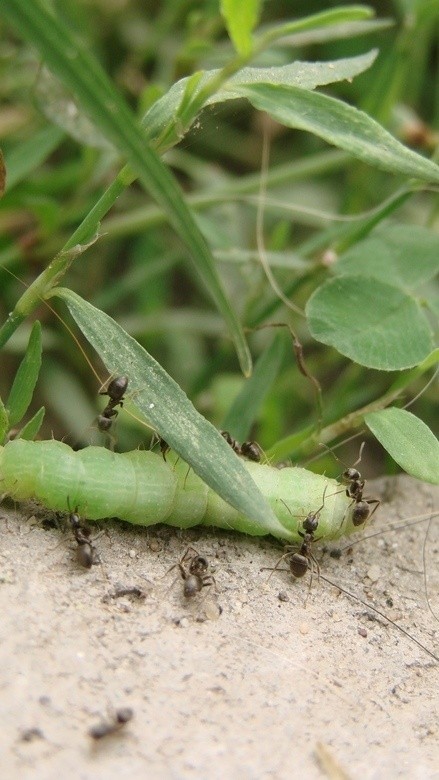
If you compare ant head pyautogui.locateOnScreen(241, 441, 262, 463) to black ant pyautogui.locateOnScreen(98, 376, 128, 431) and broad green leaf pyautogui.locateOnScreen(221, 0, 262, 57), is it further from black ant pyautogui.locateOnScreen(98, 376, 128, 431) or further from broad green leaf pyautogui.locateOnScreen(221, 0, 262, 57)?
broad green leaf pyautogui.locateOnScreen(221, 0, 262, 57)

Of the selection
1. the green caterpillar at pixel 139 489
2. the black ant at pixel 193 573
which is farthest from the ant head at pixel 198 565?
the green caterpillar at pixel 139 489

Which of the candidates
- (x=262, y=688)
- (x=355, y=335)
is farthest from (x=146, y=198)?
(x=262, y=688)

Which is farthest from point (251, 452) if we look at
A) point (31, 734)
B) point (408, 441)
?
point (31, 734)

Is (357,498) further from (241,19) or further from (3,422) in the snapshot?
(241,19)

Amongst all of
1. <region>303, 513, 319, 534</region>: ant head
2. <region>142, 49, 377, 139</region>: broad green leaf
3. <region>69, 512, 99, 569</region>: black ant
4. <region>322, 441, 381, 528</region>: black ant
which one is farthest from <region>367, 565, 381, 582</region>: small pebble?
<region>142, 49, 377, 139</region>: broad green leaf

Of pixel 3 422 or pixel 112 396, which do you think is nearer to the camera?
pixel 3 422

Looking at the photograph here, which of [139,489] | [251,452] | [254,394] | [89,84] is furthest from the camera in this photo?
[254,394]
